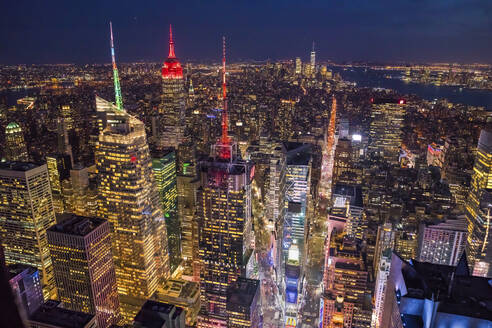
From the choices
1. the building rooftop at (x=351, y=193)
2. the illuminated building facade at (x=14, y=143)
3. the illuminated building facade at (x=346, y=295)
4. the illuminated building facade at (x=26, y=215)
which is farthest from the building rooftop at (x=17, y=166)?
the building rooftop at (x=351, y=193)

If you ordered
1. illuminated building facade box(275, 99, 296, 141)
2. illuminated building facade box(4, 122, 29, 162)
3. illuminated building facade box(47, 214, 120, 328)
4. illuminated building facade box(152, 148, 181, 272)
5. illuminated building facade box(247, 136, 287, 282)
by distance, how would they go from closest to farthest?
1. illuminated building facade box(47, 214, 120, 328)
2. illuminated building facade box(4, 122, 29, 162)
3. illuminated building facade box(152, 148, 181, 272)
4. illuminated building facade box(247, 136, 287, 282)
5. illuminated building facade box(275, 99, 296, 141)

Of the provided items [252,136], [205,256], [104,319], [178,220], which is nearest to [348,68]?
[252,136]

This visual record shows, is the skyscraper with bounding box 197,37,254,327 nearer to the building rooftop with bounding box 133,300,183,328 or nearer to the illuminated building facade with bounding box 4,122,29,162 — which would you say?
the building rooftop with bounding box 133,300,183,328

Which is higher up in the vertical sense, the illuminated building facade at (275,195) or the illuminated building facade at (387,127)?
the illuminated building facade at (387,127)

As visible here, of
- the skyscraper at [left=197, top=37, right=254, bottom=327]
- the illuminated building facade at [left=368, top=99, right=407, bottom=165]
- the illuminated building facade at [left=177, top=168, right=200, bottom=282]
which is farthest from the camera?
the illuminated building facade at [left=368, top=99, right=407, bottom=165]

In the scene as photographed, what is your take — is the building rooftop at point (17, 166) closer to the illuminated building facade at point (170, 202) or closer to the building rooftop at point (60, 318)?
the illuminated building facade at point (170, 202)

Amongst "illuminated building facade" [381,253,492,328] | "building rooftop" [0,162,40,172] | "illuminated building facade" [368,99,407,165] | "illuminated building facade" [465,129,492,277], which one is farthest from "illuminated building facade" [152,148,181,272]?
"illuminated building facade" [368,99,407,165]
